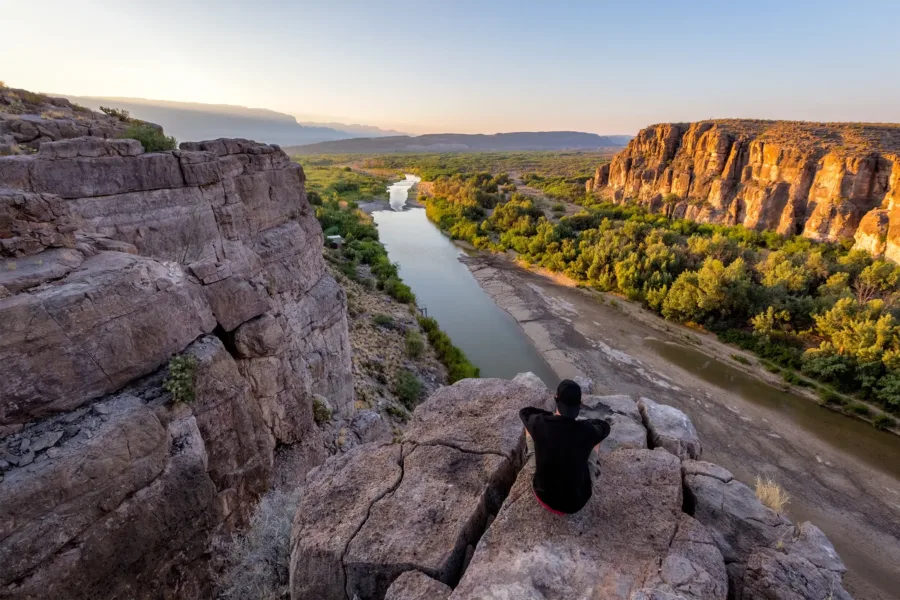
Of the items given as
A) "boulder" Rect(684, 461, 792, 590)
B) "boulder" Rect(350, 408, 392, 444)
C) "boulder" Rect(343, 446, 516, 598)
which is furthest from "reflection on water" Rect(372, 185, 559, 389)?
"boulder" Rect(343, 446, 516, 598)

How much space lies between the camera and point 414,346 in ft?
60.9

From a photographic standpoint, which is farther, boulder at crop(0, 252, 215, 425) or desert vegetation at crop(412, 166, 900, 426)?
desert vegetation at crop(412, 166, 900, 426)

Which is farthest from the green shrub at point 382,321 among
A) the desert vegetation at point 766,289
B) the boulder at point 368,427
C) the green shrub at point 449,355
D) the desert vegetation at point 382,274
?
the desert vegetation at point 766,289

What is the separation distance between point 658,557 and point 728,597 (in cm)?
83

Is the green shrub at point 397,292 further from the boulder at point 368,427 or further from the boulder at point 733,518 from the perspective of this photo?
the boulder at point 733,518

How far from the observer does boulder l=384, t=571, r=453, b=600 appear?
361 cm

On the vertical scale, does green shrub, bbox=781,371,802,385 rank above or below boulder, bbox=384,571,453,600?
below

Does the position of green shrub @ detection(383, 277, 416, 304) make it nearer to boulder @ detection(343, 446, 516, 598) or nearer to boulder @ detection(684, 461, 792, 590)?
boulder @ detection(343, 446, 516, 598)

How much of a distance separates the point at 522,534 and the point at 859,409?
67.2 ft

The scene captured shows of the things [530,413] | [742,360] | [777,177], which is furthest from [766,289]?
[530,413]

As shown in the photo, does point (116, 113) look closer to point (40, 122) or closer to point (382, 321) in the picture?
point (40, 122)

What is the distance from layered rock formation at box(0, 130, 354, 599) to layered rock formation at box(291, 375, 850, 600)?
1.86m

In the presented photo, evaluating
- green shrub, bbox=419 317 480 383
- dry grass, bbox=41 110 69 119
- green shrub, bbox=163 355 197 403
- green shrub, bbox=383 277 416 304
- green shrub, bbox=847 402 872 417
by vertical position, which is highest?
dry grass, bbox=41 110 69 119

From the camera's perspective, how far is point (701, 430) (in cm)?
1628
